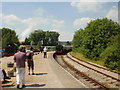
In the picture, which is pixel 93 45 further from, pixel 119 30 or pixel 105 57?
pixel 105 57

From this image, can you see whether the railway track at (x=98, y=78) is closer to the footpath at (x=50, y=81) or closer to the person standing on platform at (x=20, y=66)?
the footpath at (x=50, y=81)

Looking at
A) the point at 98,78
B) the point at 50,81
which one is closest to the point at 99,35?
the point at 98,78

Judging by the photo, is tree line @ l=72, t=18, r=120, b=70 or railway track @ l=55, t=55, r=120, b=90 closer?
railway track @ l=55, t=55, r=120, b=90

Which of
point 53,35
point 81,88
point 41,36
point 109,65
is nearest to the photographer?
point 81,88

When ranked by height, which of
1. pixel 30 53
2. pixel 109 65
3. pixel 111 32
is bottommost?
pixel 109 65

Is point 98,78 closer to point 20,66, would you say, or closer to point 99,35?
point 20,66

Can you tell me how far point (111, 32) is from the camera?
27906 millimetres

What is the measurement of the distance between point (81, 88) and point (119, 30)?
19574 millimetres

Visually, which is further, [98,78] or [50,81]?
[98,78]

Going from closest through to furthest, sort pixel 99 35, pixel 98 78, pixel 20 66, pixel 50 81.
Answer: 1. pixel 20 66
2. pixel 50 81
3. pixel 98 78
4. pixel 99 35

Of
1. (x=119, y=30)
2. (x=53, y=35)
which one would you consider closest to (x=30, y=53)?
(x=119, y=30)

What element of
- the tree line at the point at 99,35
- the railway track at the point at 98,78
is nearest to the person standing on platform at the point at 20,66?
the railway track at the point at 98,78

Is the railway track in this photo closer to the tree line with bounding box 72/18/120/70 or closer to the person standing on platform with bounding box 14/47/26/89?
the person standing on platform with bounding box 14/47/26/89

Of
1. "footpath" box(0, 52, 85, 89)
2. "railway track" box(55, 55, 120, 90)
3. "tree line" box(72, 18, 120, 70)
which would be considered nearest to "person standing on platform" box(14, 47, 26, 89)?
"footpath" box(0, 52, 85, 89)
